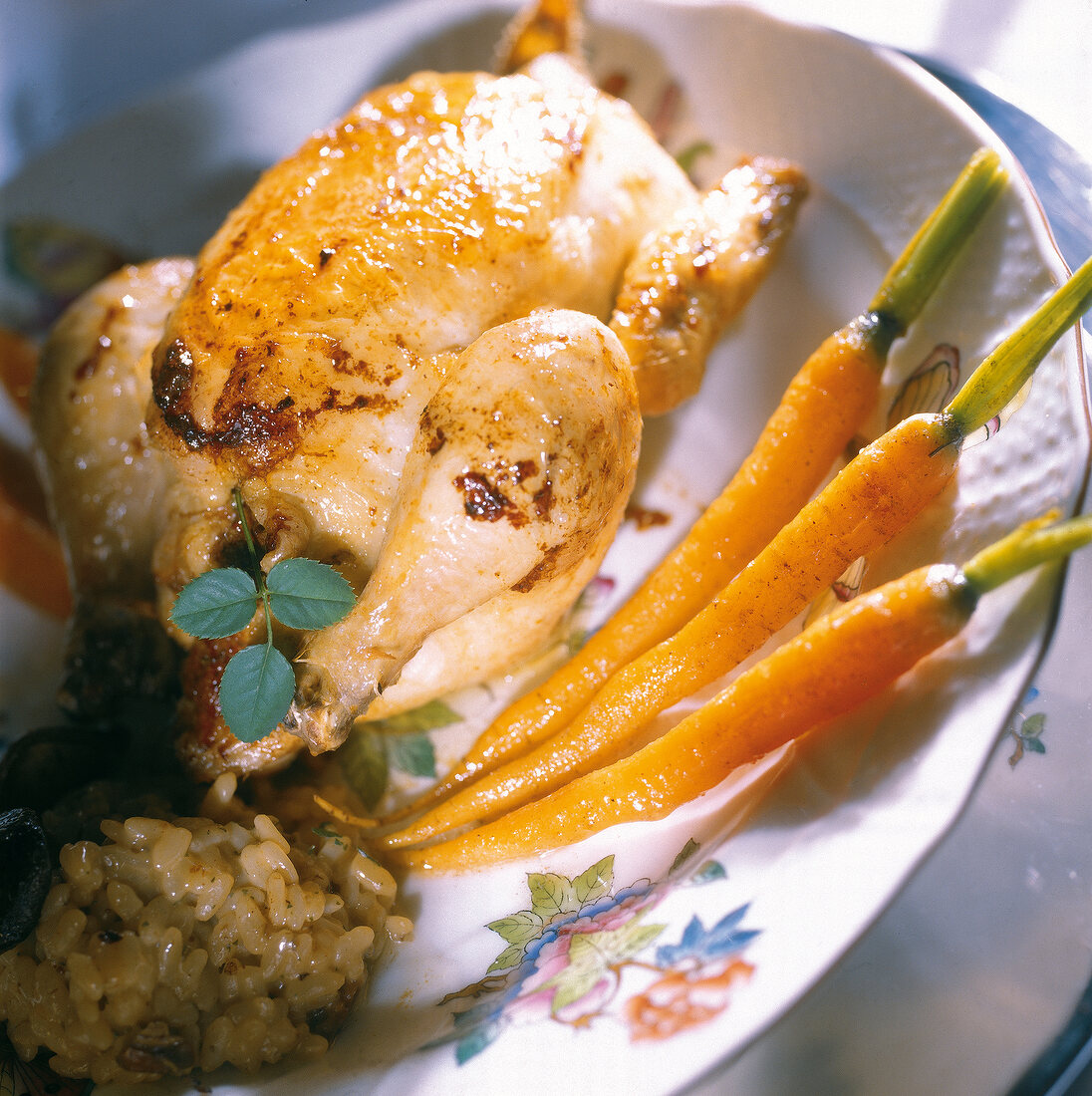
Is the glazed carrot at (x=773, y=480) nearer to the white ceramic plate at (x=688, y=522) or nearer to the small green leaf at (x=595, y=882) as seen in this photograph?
the white ceramic plate at (x=688, y=522)

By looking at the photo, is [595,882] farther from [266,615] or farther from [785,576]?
[266,615]

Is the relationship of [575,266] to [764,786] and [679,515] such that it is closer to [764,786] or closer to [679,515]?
[679,515]

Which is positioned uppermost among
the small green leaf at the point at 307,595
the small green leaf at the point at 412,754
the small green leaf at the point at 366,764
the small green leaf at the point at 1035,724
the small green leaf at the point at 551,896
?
the small green leaf at the point at 1035,724

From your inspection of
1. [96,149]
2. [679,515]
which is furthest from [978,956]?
[96,149]

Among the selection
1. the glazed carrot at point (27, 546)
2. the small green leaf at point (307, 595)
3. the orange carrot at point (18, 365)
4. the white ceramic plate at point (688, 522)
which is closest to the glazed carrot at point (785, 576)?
the white ceramic plate at point (688, 522)

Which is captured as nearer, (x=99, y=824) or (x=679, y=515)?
(x=99, y=824)
